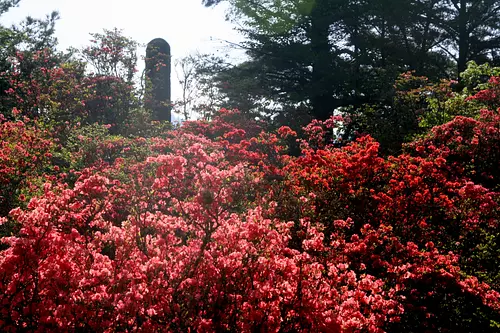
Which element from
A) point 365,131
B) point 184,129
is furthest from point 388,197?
point 184,129

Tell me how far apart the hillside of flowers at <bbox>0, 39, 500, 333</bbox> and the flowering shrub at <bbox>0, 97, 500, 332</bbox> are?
2 cm

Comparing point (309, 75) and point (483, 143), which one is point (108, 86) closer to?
point (309, 75)

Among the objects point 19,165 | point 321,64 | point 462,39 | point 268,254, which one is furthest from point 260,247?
point 462,39

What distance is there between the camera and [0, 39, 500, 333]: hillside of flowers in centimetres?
358

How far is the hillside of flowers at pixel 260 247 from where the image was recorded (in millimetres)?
3576

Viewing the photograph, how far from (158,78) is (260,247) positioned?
16.3 m

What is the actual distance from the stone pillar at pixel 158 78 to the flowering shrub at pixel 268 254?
35.0ft

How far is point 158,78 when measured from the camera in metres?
19.2

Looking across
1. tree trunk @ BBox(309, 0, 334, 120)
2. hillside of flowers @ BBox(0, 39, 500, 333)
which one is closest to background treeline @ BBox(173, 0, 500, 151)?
tree trunk @ BBox(309, 0, 334, 120)

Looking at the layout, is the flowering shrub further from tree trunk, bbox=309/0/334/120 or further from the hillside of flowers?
tree trunk, bbox=309/0/334/120

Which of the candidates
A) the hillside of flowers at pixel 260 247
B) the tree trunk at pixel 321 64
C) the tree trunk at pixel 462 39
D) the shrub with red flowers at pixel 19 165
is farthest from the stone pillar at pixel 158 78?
the tree trunk at pixel 462 39

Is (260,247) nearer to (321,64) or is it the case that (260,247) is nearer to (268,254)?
(268,254)

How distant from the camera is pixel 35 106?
15109mm

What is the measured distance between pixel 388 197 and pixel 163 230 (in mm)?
3715
